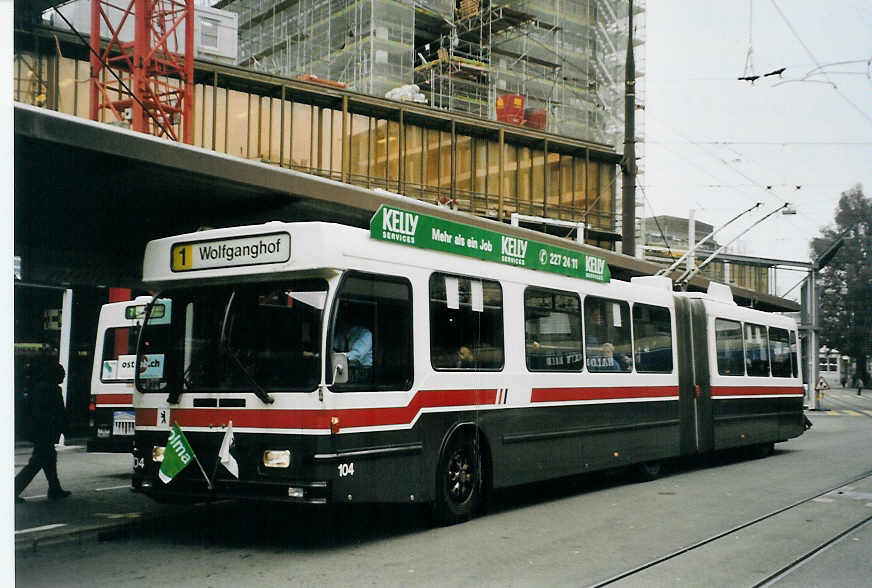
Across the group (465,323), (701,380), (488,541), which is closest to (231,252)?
(465,323)

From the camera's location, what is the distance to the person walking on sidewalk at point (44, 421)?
11.4 m

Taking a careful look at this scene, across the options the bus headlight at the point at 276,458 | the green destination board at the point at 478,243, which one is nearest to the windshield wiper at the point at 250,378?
the bus headlight at the point at 276,458

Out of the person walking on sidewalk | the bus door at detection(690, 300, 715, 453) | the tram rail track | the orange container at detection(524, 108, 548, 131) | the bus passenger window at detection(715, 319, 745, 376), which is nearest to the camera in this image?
the tram rail track

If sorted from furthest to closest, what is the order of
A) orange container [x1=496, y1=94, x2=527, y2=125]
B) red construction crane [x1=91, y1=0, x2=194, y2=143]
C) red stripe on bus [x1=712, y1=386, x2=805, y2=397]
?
orange container [x1=496, y1=94, x2=527, y2=125], red construction crane [x1=91, y1=0, x2=194, y2=143], red stripe on bus [x1=712, y1=386, x2=805, y2=397]

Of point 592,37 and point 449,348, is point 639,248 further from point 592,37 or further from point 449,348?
point 449,348

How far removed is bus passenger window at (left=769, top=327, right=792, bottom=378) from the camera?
19.2 metres

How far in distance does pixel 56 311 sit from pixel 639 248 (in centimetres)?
2670

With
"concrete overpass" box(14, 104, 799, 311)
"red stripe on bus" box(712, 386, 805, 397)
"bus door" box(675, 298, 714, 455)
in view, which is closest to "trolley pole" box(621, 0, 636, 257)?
"concrete overpass" box(14, 104, 799, 311)

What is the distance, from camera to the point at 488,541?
9.25 m

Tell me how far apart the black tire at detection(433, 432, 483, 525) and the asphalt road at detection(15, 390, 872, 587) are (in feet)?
0.54

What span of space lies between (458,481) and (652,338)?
5.58 meters

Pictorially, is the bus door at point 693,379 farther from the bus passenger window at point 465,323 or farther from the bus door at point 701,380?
the bus passenger window at point 465,323

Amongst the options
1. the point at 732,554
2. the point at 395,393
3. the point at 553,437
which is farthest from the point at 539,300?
the point at 732,554

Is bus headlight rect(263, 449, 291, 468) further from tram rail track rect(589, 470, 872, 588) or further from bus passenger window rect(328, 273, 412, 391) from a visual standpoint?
Answer: tram rail track rect(589, 470, 872, 588)
